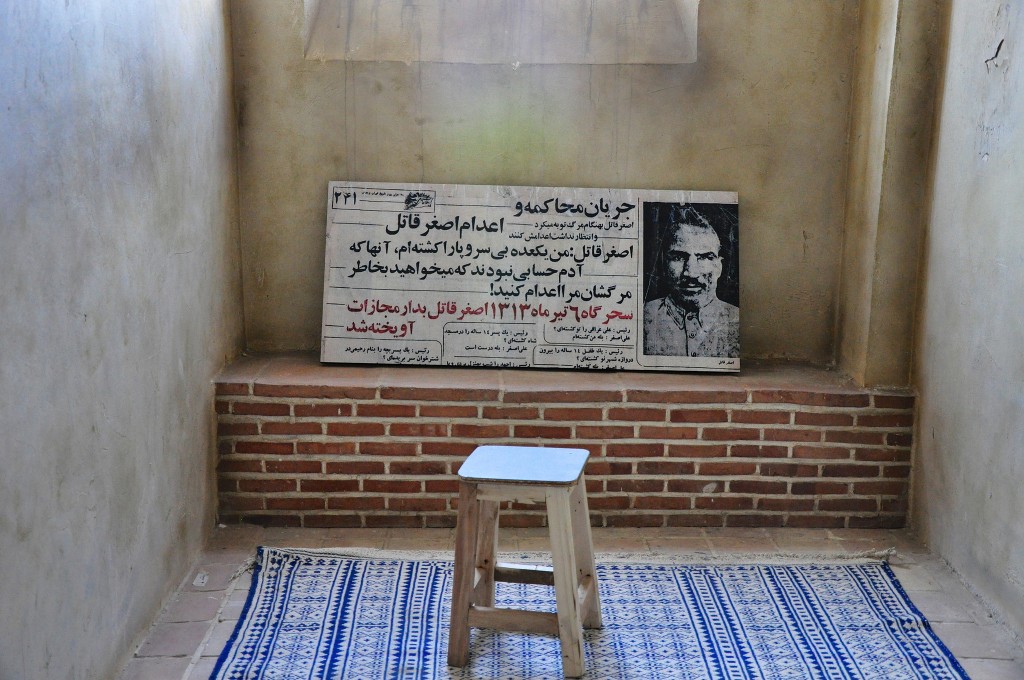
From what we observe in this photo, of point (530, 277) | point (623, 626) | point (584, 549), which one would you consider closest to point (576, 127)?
point (530, 277)

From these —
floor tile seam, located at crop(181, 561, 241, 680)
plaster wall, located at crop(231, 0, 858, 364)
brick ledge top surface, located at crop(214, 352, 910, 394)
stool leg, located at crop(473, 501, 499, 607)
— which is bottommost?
floor tile seam, located at crop(181, 561, 241, 680)

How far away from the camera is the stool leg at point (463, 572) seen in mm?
2918

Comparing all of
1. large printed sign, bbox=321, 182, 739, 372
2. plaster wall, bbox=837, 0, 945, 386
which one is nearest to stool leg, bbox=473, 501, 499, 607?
large printed sign, bbox=321, 182, 739, 372

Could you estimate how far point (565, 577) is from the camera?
2865mm

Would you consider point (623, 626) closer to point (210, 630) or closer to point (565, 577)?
point (565, 577)

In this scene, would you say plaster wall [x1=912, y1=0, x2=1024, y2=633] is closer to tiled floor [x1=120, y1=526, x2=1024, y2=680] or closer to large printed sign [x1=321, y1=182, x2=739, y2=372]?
tiled floor [x1=120, y1=526, x2=1024, y2=680]

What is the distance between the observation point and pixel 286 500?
13.4 feet

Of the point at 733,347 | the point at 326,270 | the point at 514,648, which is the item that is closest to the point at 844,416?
the point at 733,347

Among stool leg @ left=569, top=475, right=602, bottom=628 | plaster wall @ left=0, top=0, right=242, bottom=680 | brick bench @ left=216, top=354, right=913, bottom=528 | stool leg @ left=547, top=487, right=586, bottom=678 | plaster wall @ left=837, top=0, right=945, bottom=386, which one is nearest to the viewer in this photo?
plaster wall @ left=0, top=0, right=242, bottom=680

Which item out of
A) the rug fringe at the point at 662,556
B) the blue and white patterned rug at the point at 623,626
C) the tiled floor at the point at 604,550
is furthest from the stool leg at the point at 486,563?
the tiled floor at the point at 604,550

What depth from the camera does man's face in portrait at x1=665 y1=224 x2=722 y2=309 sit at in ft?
14.6

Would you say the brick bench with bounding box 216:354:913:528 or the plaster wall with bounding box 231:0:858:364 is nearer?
the brick bench with bounding box 216:354:913:528

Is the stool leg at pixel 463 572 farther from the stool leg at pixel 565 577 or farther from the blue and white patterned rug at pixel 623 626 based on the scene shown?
the stool leg at pixel 565 577

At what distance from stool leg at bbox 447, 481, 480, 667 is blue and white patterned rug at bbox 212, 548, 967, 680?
7cm
